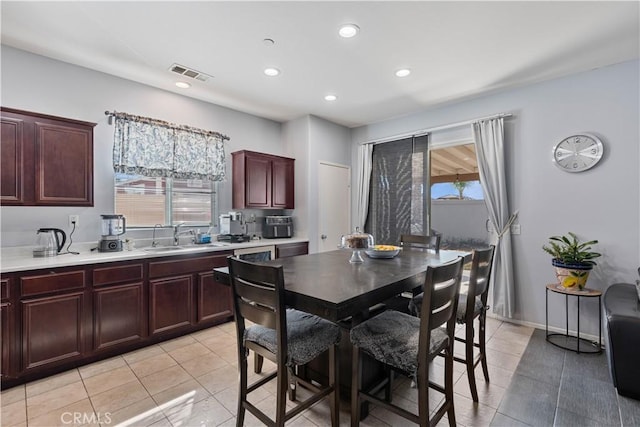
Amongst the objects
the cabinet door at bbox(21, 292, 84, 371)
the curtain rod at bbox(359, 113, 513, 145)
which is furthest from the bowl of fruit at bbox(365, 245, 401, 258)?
the cabinet door at bbox(21, 292, 84, 371)

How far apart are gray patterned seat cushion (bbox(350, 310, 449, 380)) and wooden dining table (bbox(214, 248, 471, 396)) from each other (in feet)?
0.45

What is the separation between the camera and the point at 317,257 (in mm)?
2514

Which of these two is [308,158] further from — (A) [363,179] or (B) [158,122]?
(B) [158,122]

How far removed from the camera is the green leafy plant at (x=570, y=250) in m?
2.81

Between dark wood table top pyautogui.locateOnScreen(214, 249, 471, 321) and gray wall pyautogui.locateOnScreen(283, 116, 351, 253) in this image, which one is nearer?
dark wood table top pyautogui.locateOnScreen(214, 249, 471, 321)

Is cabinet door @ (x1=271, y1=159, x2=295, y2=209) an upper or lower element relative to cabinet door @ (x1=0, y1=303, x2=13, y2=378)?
upper

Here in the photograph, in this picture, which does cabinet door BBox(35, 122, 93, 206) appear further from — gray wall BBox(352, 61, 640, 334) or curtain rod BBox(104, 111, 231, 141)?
gray wall BBox(352, 61, 640, 334)

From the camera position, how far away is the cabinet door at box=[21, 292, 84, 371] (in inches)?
88.8

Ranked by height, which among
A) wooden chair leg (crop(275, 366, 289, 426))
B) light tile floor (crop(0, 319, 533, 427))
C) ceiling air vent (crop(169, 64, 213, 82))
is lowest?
light tile floor (crop(0, 319, 533, 427))

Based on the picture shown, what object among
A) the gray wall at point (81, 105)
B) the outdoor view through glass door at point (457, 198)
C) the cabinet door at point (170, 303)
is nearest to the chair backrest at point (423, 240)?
the outdoor view through glass door at point (457, 198)

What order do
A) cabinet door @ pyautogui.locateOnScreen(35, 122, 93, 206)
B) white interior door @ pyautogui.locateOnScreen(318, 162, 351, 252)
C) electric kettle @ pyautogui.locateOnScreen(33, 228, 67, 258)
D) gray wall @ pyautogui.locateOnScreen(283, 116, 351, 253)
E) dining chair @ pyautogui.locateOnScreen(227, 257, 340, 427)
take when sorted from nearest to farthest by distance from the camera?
dining chair @ pyautogui.locateOnScreen(227, 257, 340, 427) → cabinet door @ pyautogui.locateOnScreen(35, 122, 93, 206) → electric kettle @ pyautogui.locateOnScreen(33, 228, 67, 258) → gray wall @ pyautogui.locateOnScreen(283, 116, 351, 253) → white interior door @ pyautogui.locateOnScreen(318, 162, 351, 252)

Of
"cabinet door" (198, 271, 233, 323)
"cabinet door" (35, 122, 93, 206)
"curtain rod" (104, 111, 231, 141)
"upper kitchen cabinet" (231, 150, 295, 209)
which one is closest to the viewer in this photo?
"cabinet door" (35, 122, 93, 206)

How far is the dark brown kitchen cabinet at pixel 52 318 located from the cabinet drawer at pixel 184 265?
57 centimetres

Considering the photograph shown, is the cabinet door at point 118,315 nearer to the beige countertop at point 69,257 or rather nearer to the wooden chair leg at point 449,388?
the beige countertop at point 69,257
